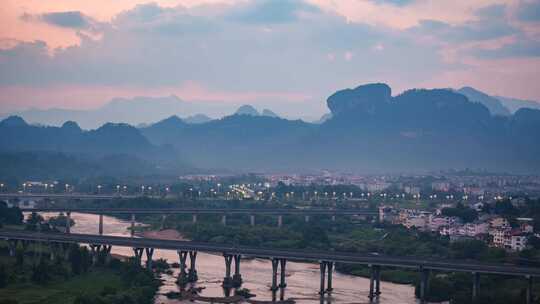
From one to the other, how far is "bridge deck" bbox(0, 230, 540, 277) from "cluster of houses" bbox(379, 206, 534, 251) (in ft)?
48.6

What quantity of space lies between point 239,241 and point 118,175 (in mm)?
97207

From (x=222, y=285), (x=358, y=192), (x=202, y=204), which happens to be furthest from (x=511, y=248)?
(x=358, y=192)

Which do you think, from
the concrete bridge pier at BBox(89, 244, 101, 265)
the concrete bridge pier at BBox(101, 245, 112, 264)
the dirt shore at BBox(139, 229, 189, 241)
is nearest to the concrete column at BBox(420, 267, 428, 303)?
the concrete bridge pier at BBox(101, 245, 112, 264)

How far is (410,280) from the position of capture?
50625 mm

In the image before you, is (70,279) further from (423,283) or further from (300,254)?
(423,283)

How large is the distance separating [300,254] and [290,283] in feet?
5.62

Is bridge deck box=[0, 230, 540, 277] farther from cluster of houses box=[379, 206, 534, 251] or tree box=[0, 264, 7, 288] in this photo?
cluster of houses box=[379, 206, 534, 251]

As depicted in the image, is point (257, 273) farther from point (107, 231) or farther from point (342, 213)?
point (342, 213)

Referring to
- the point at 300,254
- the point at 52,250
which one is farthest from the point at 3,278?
the point at 300,254

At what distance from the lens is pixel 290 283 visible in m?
49.5

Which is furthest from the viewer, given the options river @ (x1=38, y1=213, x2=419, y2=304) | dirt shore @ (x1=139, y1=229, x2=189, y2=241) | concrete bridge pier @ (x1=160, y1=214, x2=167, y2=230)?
concrete bridge pier @ (x1=160, y1=214, x2=167, y2=230)

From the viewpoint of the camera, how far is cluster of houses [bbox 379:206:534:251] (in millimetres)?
60438

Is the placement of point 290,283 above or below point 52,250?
below

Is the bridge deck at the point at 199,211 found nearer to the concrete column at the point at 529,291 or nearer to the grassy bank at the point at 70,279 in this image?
the grassy bank at the point at 70,279
